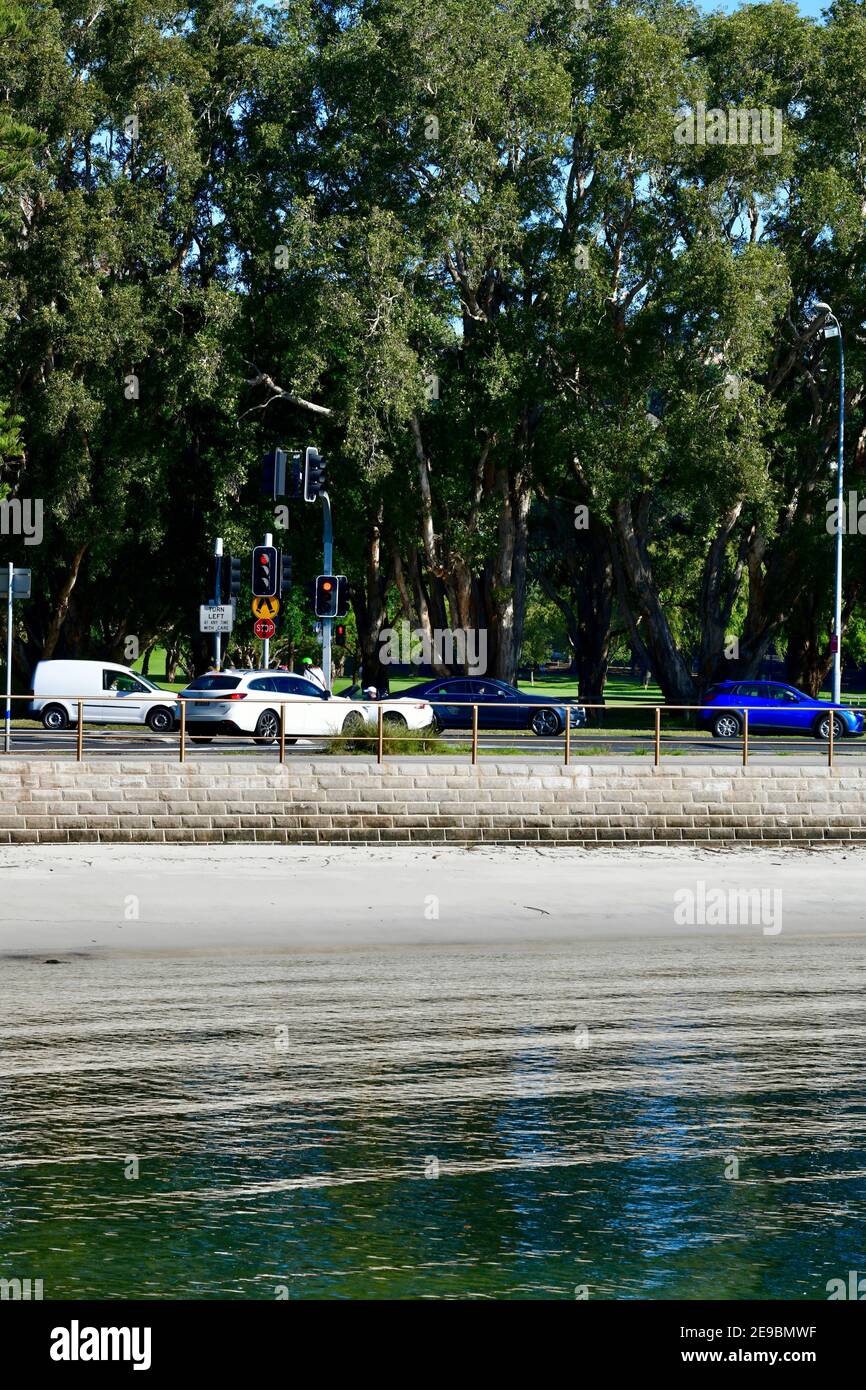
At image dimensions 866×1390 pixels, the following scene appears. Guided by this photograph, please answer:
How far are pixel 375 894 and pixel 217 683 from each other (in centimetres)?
1649

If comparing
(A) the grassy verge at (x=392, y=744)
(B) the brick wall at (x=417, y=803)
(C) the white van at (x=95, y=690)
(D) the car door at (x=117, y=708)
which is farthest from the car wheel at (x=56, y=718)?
(B) the brick wall at (x=417, y=803)

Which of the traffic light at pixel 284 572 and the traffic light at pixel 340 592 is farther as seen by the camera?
the traffic light at pixel 284 572

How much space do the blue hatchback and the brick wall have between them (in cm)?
1707

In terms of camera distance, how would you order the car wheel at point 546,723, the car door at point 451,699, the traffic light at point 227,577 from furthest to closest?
the car wheel at point 546,723 → the car door at point 451,699 → the traffic light at point 227,577

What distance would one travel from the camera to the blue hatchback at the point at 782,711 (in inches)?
1597

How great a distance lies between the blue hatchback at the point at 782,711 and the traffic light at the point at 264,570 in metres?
12.0

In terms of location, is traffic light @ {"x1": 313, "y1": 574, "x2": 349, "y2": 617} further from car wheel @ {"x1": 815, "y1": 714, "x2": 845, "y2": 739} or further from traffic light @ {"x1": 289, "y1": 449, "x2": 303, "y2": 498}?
car wheel @ {"x1": 815, "y1": 714, "x2": 845, "y2": 739}

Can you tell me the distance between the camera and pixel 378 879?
18.5 m

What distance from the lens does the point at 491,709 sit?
129 feet

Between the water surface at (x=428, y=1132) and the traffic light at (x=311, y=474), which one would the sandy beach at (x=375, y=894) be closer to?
the water surface at (x=428, y=1132)

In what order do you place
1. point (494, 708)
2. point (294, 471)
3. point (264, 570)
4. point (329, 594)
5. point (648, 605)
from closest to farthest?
point (329, 594) < point (264, 570) < point (494, 708) < point (294, 471) < point (648, 605)

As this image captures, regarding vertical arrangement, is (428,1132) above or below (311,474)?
below

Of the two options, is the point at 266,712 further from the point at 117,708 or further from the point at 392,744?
the point at 117,708

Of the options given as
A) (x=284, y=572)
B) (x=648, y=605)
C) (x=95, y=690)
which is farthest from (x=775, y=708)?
(x=95, y=690)
